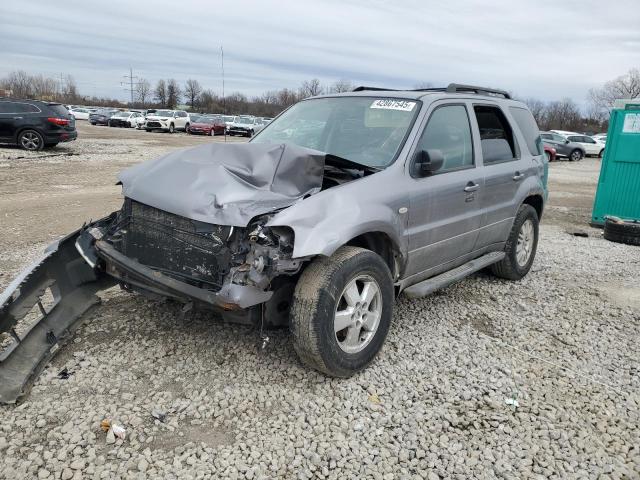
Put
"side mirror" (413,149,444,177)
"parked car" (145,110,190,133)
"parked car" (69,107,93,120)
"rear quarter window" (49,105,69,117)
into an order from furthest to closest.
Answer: "parked car" (69,107,93,120)
"parked car" (145,110,190,133)
"rear quarter window" (49,105,69,117)
"side mirror" (413,149,444,177)

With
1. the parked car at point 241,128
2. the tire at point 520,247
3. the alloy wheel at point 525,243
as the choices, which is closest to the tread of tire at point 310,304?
the tire at point 520,247

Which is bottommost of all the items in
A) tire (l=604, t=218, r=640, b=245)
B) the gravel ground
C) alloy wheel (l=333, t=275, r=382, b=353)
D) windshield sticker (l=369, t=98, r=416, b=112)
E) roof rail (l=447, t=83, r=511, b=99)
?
the gravel ground

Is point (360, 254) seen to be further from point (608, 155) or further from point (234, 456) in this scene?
point (608, 155)

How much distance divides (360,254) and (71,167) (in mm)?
→ 13081

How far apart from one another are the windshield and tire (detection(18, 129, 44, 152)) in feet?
50.1

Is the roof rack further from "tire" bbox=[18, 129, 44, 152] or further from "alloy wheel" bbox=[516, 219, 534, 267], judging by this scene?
"tire" bbox=[18, 129, 44, 152]

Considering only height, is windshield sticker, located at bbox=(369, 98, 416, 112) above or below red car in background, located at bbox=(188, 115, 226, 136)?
above

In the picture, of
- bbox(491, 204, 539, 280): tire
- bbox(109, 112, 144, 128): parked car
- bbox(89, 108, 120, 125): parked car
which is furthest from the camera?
bbox(89, 108, 120, 125): parked car

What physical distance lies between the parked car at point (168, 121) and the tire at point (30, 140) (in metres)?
20.8

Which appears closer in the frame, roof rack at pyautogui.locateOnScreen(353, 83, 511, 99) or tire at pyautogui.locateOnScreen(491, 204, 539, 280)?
roof rack at pyautogui.locateOnScreen(353, 83, 511, 99)

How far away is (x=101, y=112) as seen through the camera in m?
46.8

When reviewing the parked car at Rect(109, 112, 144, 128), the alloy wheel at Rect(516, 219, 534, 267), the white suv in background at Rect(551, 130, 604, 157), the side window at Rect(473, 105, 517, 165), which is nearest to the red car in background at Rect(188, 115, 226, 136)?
the parked car at Rect(109, 112, 144, 128)

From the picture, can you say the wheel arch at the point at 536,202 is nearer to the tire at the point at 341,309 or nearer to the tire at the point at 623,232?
the tire at the point at 341,309

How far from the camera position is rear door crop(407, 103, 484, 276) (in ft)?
13.1
